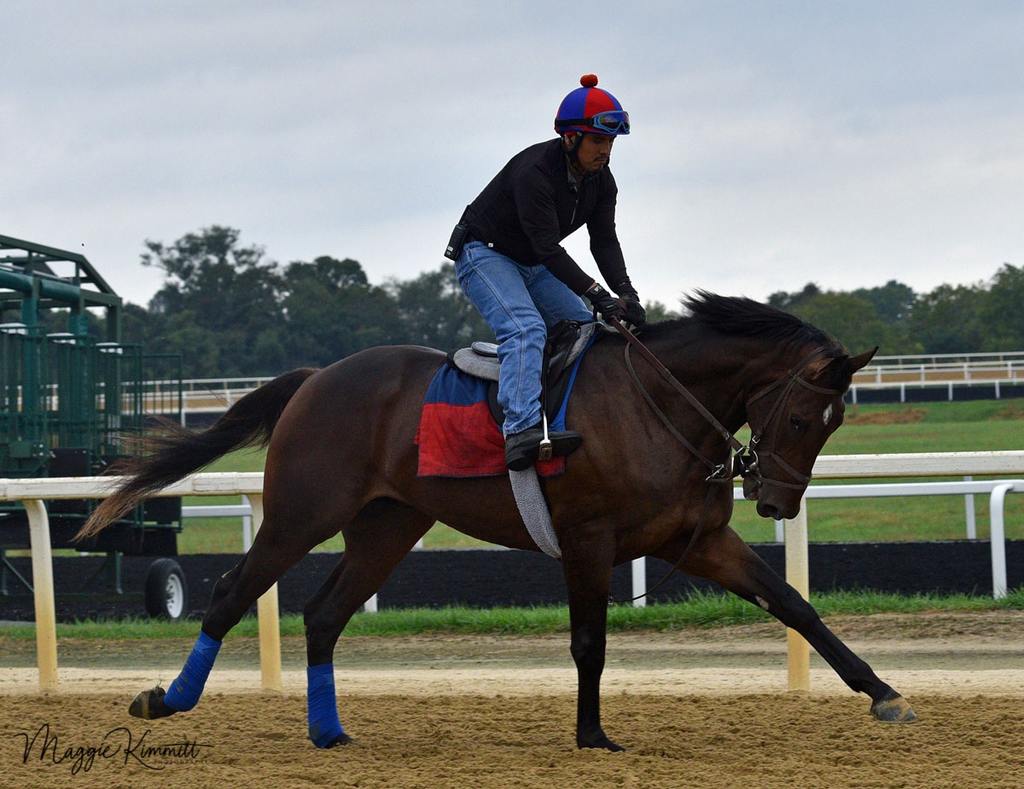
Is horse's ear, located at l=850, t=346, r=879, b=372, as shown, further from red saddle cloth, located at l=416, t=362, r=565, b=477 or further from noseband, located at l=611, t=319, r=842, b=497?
red saddle cloth, located at l=416, t=362, r=565, b=477

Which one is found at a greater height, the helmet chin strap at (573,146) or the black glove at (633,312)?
the helmet chin strap at (573,146)

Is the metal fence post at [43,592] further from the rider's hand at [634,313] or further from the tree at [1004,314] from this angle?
the tree at [1004,314]

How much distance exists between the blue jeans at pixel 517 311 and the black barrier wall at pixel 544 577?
4.96 meters

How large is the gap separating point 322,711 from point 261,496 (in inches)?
65.9

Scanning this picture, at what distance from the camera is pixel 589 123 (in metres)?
4.91

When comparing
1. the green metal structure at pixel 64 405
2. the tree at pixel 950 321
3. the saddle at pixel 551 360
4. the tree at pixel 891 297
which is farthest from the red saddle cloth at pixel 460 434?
the tree at pixel 891 297

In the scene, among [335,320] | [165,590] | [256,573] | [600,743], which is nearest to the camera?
[600,743]

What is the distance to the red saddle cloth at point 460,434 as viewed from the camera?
501cm

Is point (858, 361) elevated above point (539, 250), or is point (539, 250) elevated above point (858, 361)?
point (539, 250)

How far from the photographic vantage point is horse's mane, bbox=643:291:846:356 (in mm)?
4809

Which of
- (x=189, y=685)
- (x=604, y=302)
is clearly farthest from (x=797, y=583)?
(x=189, y=685)

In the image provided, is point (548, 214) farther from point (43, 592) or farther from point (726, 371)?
point (43, 592)

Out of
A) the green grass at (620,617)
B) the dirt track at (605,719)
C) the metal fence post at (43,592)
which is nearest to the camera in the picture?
the dirt track at (605,719)

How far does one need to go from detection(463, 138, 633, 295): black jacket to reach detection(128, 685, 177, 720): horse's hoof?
2136 millimetres
